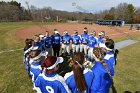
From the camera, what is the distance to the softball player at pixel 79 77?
3.42 metres

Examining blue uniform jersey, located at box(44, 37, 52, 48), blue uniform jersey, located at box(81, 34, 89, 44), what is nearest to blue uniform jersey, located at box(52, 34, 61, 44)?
blue uniform jersey, located at box(44, 37, 52, 48)

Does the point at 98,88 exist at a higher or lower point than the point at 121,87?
higher

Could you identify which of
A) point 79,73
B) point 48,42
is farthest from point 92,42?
point 79,73

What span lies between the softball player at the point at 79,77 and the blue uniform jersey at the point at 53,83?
0.13m

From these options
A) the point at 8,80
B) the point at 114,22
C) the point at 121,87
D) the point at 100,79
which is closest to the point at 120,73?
the point at 121,87

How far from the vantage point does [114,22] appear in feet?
192

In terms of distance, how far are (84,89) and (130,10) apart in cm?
7583

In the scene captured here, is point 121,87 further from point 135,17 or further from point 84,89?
point 135,17

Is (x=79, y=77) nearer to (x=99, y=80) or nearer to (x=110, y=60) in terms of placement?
(x=99, y=80)

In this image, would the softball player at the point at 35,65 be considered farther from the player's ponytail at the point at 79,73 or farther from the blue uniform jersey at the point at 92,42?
the blue uniform jersey at the point at 92,42

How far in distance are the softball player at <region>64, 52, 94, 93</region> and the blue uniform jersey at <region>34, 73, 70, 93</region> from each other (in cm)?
13

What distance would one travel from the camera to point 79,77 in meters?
3.41

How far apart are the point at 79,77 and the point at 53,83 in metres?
0.49

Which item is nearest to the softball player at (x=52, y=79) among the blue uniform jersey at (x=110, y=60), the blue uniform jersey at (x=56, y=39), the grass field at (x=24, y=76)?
the blue uniform jersey at (x=110, y=60)
